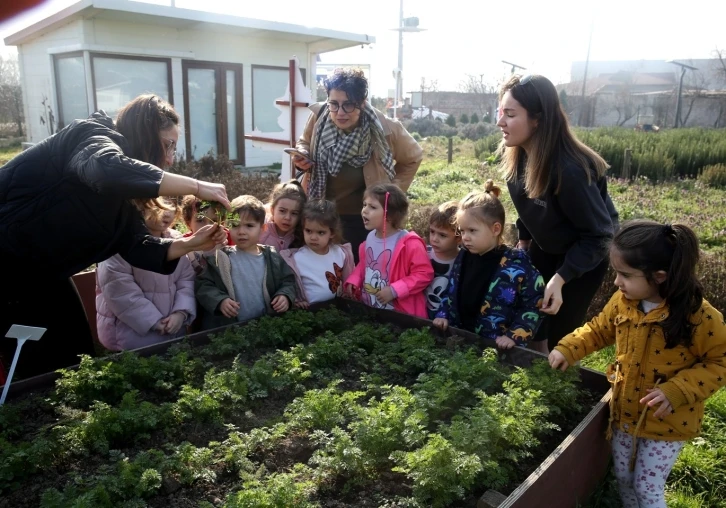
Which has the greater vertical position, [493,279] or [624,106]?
[624,106]

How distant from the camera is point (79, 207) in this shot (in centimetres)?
264

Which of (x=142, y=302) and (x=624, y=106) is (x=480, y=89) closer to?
(x=624, y=106)

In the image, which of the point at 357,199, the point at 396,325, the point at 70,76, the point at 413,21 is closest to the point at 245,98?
the point at 70,76

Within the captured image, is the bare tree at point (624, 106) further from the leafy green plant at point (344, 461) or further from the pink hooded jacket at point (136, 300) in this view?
the leafy green plant at point (344, 461)

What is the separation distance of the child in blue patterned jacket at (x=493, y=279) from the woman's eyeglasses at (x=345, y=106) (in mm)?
1127

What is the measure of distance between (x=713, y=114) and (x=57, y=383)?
114ft

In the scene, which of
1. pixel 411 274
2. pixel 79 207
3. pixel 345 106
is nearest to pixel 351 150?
pixel 345 106

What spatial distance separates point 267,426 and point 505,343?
142 cm

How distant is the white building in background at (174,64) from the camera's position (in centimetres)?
1162

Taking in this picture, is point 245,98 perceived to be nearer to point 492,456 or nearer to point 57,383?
point 57,383

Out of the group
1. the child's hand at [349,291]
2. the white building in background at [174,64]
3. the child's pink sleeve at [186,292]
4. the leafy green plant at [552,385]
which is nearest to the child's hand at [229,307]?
the child's pink sleeve at [186,292]

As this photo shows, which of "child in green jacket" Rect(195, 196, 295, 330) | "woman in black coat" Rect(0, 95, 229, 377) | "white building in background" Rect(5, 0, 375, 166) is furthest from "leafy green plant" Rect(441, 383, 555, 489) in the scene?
"white building in background" Rect(5, 0, 375, 166)

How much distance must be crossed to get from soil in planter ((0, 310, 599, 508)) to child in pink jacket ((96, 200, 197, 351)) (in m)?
0.40

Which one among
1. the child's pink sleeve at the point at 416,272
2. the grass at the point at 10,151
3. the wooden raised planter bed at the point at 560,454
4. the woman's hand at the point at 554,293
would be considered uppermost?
the woman's hand at the point at 554,293
